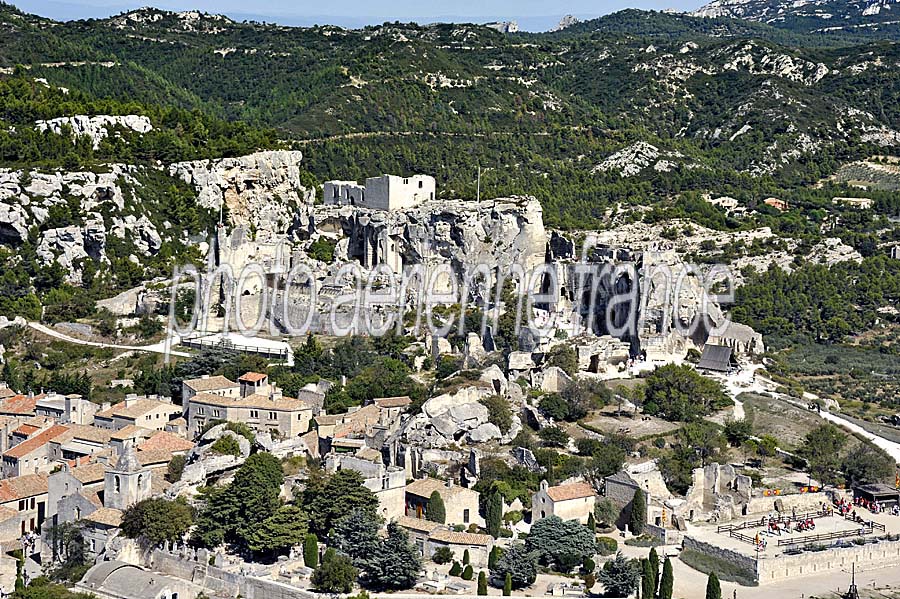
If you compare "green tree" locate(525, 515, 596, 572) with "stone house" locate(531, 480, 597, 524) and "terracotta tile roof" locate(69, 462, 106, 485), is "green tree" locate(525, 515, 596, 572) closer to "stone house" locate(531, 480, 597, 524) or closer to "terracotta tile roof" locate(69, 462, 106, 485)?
"stone house" locate(531, 480, 597, 524)

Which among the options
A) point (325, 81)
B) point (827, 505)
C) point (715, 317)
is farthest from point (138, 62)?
point (827, 505)

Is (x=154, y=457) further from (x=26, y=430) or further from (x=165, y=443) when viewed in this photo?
(x=26, y=430)

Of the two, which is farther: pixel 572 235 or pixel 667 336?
pixel 572 235

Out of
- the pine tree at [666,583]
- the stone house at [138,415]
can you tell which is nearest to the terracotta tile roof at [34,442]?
the stone house at [138,415]

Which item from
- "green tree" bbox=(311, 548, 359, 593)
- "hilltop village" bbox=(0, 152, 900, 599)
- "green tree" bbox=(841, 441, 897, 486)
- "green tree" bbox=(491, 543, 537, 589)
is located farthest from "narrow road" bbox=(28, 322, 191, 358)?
"green tree" bbox=(841, 441, 897, 486)

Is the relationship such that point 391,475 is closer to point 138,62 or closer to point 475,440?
point 475,440
